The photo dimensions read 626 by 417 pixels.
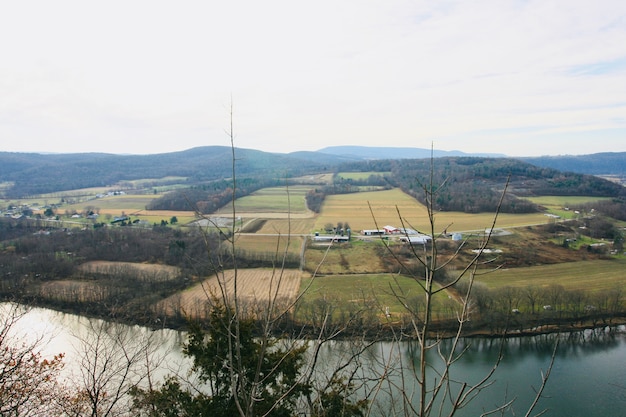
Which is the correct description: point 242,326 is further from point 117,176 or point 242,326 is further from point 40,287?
point 117,176

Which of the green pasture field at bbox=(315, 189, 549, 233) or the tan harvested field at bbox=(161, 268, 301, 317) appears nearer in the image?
the tan harvested field at bbox=(161, 268, 301, 317)

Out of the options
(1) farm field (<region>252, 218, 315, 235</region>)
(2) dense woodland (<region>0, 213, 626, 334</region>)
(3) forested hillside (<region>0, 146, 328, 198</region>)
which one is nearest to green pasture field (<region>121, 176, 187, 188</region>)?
(3) forested hillside (<region>0, 146, 328, 198</region>)

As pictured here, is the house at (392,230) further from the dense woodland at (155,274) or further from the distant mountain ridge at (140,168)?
the distant mountain ridge at (140,168)

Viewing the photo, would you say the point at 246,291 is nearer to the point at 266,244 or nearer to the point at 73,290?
the point at 266,244

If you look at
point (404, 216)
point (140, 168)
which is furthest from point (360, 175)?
point (140, 168)

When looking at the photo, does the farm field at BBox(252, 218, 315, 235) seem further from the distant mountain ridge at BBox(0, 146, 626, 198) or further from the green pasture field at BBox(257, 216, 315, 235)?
the distant mountain ridge at BBox(0, 146, 626, 198)

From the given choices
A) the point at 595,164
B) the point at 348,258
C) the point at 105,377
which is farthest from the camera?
the point at 595,164
